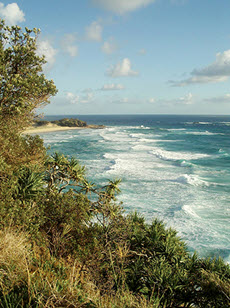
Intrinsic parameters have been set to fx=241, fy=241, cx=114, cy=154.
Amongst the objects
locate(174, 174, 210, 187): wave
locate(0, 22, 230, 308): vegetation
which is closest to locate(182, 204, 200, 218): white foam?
locate(174, 174, 210, 187): wave

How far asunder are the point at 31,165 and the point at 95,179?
554 inches

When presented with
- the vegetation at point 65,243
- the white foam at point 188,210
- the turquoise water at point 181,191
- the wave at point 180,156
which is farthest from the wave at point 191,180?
the vegetation at point 65,243

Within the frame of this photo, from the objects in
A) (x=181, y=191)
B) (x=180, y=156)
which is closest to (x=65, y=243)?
(x=181, y=191)

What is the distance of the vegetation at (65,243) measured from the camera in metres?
5.44

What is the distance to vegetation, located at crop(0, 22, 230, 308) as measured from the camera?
5441mm

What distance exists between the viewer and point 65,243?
716cm

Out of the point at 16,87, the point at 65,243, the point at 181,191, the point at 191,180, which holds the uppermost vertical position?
the point at 16,87

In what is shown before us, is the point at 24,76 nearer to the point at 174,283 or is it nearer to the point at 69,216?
the point at 69,216

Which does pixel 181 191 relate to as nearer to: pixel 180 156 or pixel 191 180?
pixel 191 180

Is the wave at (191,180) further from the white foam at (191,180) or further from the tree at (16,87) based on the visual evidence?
the tree at (16,87)

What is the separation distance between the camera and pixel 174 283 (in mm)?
6328

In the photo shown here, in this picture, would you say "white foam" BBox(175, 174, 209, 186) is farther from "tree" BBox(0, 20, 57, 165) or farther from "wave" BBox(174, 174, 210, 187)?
"tree" BBox(0, 20, 57, 165)

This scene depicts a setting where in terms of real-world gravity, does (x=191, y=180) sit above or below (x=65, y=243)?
below

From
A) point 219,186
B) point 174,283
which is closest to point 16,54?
point 174,283
